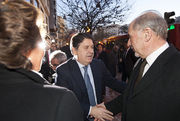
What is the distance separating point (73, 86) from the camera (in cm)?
216

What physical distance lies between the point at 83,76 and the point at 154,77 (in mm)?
1042

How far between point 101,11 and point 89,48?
1440 centimetres

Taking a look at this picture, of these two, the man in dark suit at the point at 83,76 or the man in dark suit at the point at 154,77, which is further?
the man in dark suit at the point at 83,76

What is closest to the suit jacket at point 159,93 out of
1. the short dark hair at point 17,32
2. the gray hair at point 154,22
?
the gray hair at point 154,22

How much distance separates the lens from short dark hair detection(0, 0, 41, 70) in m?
0.85

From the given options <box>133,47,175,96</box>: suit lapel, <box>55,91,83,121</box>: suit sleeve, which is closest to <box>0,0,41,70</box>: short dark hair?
<box>55,91,83,121</box>: suit sleeve

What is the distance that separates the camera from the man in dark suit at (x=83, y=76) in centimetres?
215

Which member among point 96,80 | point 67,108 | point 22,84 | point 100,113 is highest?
point 22,84

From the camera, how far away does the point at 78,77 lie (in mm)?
2209

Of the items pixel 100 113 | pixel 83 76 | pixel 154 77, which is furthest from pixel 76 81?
pixel 154 77

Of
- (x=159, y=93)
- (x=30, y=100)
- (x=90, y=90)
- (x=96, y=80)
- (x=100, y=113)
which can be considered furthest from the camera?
(x=96, y=80)

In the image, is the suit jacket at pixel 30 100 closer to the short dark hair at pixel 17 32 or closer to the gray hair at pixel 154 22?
the short dark hair at pixel 17 32

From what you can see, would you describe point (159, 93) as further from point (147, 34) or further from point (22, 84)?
point (22, 84)

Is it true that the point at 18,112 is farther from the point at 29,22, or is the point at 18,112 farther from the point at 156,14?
the point at 156,14
